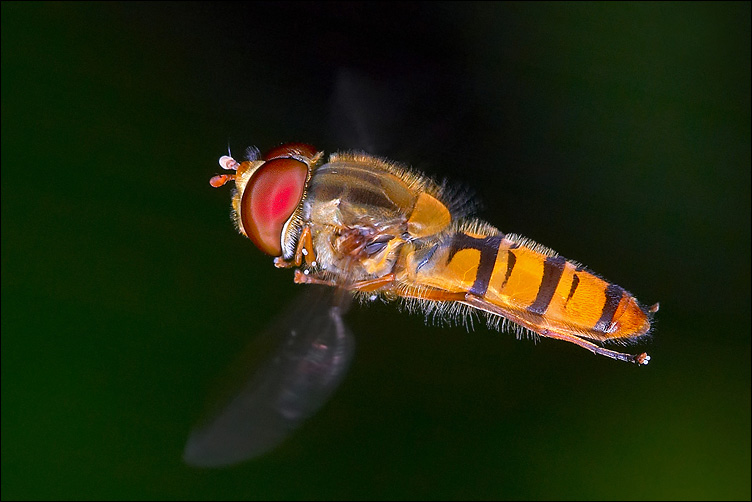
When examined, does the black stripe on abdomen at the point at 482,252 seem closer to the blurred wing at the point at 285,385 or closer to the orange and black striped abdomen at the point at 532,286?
the orange and black striped abdomen at the point at 532,286

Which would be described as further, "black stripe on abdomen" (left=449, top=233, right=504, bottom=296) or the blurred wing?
"black stripe on abdomen" (left=449, top=233, right=504, bottom=296)

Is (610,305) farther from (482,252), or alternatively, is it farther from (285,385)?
(285,385)

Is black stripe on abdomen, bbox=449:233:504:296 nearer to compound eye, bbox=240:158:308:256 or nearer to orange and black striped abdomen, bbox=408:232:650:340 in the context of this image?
orange and black striped abdomen, bbox=408:232:650:340

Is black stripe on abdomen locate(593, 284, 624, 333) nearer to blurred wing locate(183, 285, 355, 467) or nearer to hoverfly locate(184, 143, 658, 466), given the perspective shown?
hoverfly locate(184, 143, 658, 466)

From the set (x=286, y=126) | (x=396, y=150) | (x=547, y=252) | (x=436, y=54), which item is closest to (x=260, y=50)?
(x=286, y=126)

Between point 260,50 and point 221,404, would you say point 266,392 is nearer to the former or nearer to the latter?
point 221,404

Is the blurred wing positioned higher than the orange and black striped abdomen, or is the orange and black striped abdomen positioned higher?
the orange and black striped abdomen

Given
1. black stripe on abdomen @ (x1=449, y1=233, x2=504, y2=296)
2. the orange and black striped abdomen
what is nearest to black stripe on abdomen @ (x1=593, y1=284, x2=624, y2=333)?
the orange and black striped abdomen
